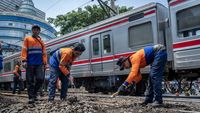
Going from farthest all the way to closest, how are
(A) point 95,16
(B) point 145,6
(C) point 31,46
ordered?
(A) point 95,16 → (B) point 145,6 → (C) point 31,46

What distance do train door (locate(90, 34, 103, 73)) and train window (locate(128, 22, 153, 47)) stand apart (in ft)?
6.57

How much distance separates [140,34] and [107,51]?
6.45 feet

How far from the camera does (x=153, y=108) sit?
5.66m

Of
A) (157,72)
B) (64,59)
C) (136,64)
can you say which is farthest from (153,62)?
(64,59)

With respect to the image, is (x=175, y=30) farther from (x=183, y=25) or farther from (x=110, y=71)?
(x=110, y=71)

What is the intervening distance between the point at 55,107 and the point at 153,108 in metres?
1.87

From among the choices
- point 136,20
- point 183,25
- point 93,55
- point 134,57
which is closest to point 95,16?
point 93,55

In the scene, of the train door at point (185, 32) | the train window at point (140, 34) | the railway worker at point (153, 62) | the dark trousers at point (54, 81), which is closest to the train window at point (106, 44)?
the train window at point (140, 34)

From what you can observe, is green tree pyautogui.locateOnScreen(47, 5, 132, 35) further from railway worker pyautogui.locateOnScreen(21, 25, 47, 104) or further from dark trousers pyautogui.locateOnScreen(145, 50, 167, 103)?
dark trousers pyautogui.locateOnScreen(145, 50, 167, 103)

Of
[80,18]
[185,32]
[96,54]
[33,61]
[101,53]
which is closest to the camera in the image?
[33,61]

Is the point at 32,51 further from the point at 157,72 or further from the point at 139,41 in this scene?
the point at 139,41

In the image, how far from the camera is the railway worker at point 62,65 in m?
6.68

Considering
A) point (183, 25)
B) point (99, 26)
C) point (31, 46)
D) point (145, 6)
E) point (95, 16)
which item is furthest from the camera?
point (95, 16)

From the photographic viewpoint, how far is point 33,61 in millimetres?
7371
